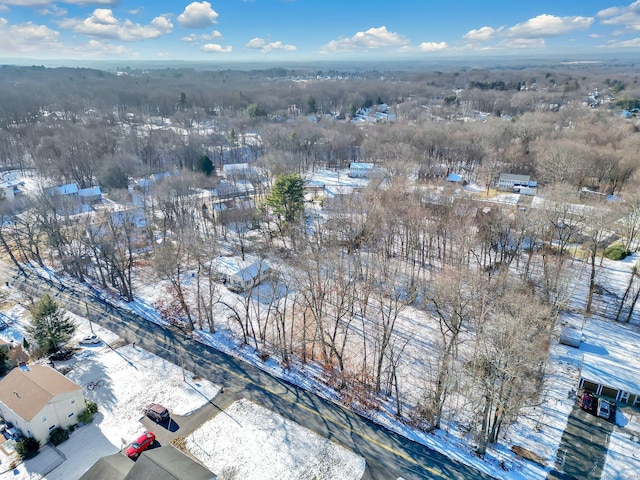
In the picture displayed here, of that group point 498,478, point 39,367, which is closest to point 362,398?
point 498,478

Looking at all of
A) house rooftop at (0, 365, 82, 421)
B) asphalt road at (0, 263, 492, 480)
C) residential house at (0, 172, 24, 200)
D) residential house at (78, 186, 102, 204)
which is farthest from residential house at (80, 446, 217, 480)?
residential house at (0, 172, 24, 200)

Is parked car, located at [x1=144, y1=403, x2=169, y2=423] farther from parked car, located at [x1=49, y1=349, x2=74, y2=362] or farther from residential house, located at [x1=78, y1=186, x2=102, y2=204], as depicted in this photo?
residential house, located at [x1=78, y1=186, x2=102, y2=204]

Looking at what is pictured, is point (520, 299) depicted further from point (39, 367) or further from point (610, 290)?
point (39, 367)

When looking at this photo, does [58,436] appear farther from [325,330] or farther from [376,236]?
[376,236]

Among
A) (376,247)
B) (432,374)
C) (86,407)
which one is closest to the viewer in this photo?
(86,407)

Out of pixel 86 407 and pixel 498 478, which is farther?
pixel 86 407

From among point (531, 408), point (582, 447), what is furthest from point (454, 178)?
point (582, 447)
